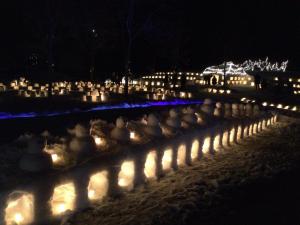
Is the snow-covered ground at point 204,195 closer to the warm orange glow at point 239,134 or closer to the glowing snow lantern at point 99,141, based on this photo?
the glowing snow lantern at point 99,141

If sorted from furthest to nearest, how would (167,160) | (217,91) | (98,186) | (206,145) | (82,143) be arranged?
(217,91) → (206,145) → (167,160) → (98,186) → (82,143)

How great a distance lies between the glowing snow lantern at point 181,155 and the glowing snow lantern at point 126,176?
6.43 ft

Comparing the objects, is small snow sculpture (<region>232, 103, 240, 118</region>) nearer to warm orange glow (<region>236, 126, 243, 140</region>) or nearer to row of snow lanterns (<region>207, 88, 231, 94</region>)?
warm orange glow (<region>236, 126, 243, 140</region>)

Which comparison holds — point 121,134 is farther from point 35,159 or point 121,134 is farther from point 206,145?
point 206,145

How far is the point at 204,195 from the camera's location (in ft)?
22.6

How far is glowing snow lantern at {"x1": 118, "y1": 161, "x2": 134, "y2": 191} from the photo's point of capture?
6.97 meters

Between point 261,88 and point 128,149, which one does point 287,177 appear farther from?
point 261,88

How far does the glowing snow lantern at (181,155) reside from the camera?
8.76 metres

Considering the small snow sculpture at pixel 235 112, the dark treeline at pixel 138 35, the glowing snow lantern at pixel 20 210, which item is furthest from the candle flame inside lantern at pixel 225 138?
the dark treeline at pixel 138 35

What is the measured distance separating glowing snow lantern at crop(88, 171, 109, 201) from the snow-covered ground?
0.18m

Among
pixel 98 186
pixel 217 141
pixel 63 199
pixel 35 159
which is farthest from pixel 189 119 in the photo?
pixel 35 159

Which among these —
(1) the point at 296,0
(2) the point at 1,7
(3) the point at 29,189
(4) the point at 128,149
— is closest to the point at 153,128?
(4) the point at 128,149

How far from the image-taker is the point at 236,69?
128 feet

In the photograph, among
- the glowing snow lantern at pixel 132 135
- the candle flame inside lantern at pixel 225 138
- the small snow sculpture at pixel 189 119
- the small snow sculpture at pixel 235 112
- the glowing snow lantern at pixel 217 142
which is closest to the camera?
the glowing snow lantern at pixel 132 135
